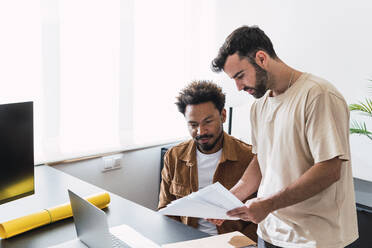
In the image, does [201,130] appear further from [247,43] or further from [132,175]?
[132,175]

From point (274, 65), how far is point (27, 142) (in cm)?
88

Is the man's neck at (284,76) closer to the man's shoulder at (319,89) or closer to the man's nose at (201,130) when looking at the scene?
the man's shoulder at (319,89)

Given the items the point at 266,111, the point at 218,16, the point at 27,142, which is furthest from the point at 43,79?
the point at 218,16

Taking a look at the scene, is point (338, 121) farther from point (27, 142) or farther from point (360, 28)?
point (360, 28)

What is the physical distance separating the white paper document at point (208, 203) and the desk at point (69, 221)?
0.14 metres

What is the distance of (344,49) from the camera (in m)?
2.58

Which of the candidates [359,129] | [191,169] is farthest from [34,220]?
[359,129]

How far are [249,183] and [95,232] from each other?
68cm

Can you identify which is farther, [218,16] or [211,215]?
[218,16]

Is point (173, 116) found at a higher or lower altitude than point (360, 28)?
lower

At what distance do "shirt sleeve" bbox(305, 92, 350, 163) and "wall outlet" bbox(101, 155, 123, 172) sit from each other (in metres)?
1.68

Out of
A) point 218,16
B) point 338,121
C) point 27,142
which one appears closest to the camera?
point 338,121

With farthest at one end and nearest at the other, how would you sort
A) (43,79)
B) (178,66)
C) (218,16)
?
(218,16) < (178,66) < (43,79)

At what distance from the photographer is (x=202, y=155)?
189cm
